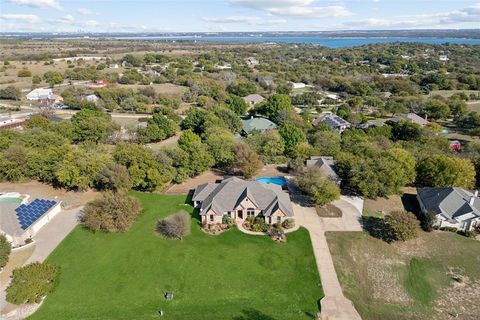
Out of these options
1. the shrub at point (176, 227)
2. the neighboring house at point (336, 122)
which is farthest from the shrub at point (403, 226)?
the neighboring house at point (336, 122)

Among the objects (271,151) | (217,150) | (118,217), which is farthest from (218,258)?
(271,151)

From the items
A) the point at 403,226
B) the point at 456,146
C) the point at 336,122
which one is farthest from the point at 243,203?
the point at 456,146

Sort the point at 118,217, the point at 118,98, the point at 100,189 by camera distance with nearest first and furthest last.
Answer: the point at 118,217 < the point at 100,189 < the point at 118,98

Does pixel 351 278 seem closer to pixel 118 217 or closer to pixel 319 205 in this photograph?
pixel 319 205

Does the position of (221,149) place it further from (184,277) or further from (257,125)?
(184,277)

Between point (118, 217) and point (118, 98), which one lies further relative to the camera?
point (118, 98)

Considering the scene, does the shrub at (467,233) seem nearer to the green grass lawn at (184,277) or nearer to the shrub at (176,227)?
the green grass lawn at (184,277)
